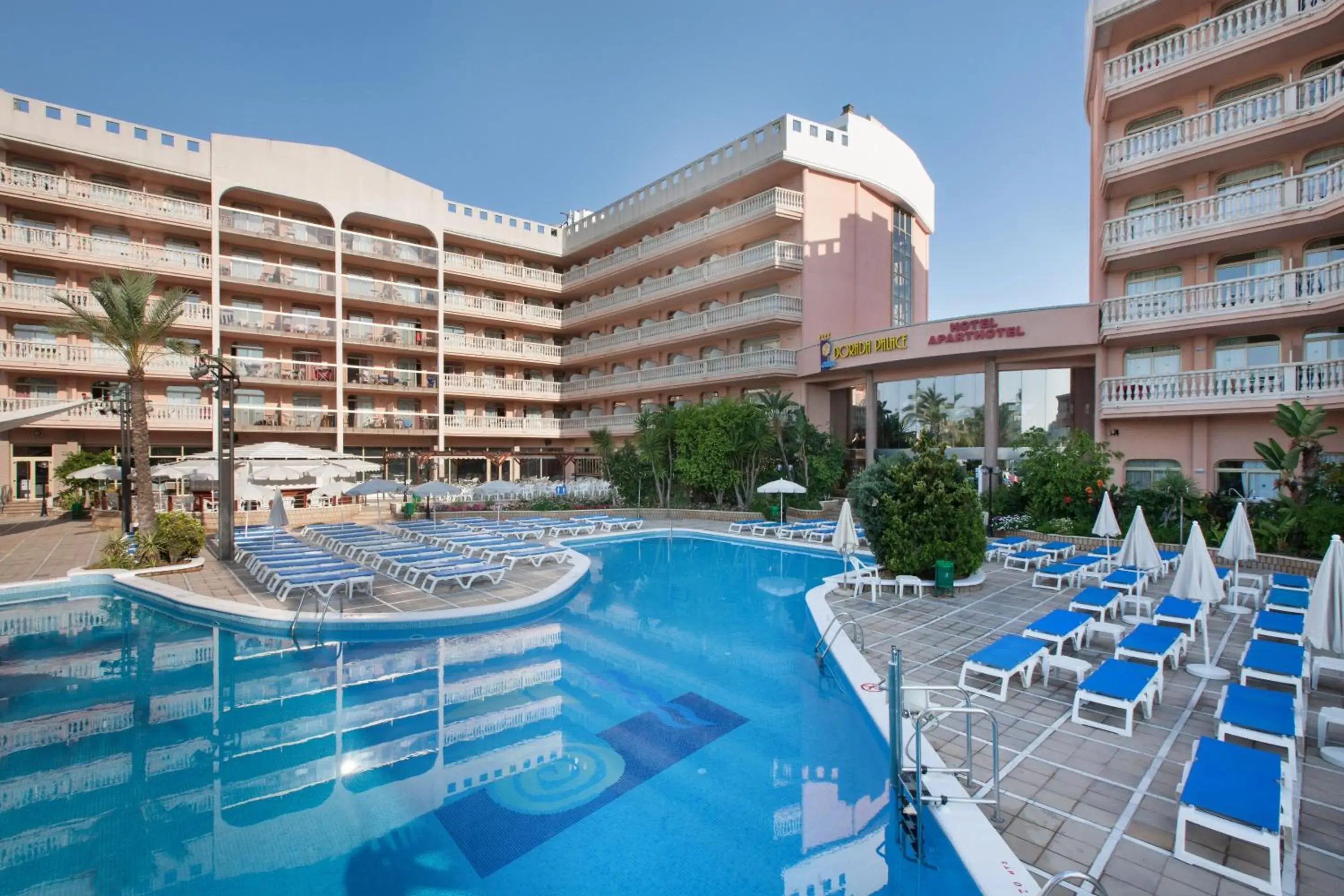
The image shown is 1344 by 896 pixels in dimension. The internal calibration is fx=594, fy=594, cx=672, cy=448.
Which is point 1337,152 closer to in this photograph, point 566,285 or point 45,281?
point 566,285

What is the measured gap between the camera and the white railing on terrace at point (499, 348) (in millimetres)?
32625

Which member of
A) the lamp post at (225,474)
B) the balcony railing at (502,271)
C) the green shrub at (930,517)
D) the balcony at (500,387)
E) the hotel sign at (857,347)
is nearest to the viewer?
the green shrub at (930,517)

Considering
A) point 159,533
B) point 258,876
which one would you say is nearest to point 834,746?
point 258,876

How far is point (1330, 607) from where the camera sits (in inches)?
234

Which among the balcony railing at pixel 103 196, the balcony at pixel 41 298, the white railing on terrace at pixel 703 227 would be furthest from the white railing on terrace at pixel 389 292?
the white railing on terrace at pixel 703 227

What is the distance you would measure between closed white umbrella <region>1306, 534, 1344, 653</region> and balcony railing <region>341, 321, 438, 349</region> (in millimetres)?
33114

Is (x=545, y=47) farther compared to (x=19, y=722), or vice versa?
(x=545, y=47)

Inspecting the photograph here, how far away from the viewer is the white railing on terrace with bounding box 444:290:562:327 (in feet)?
108

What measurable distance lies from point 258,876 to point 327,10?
1897 cm

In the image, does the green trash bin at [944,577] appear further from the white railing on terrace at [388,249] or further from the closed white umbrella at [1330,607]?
the white railing on terrace at [388,249]

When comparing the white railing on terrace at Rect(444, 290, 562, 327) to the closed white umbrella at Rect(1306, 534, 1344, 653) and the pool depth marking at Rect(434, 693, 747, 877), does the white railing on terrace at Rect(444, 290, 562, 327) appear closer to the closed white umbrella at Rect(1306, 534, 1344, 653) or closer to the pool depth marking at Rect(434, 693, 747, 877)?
the pool depth marking at Rect(434, 693, 747, 877)

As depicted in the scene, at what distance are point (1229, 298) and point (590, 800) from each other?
779 inches

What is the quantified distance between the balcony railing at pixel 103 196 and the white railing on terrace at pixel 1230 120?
35459 millimetres

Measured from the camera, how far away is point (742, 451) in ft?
76.0
